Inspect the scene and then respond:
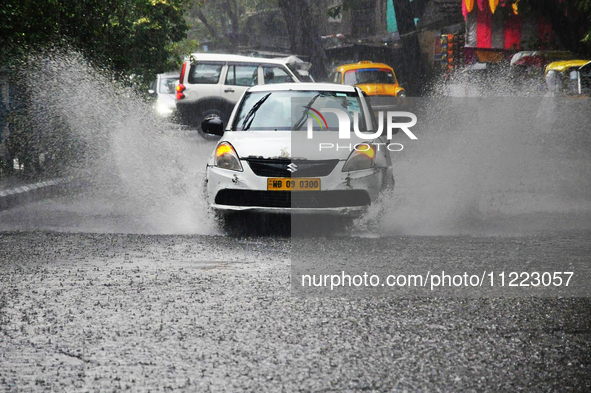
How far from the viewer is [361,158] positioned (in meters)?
8.41

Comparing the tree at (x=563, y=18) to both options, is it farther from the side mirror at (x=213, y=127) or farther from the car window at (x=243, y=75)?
the side mirror at (x=213, y=127)

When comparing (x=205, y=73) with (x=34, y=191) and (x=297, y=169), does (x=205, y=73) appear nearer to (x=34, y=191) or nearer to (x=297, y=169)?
(x=34, y=191)

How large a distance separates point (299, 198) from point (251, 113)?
5.63 ft

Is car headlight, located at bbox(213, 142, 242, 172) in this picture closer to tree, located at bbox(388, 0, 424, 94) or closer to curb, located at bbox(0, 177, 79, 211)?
curb, located at bbox(0, 177, 79, 211)

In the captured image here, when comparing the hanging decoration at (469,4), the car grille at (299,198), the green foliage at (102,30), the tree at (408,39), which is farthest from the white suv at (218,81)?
the car grille at (299,198)

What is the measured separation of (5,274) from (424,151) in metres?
11.5

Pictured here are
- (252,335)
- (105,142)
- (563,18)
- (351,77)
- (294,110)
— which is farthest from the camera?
(563,18)

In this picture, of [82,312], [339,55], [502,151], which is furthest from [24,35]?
[339,55]

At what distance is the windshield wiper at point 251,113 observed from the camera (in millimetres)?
9259

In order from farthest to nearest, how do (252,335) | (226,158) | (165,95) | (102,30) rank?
(165,95) → (102,30) → (226,158) → (252,335)

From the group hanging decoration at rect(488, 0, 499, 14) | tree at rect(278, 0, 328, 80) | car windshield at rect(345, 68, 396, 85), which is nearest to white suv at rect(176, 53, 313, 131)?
car windshield at rect(345, 68, 396, 85)

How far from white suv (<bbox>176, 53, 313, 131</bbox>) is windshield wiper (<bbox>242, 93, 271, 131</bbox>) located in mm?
11748

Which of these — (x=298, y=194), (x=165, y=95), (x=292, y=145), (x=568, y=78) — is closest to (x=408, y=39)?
(x=165, y=95)

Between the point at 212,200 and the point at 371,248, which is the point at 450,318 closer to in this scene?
the point at 371,248
